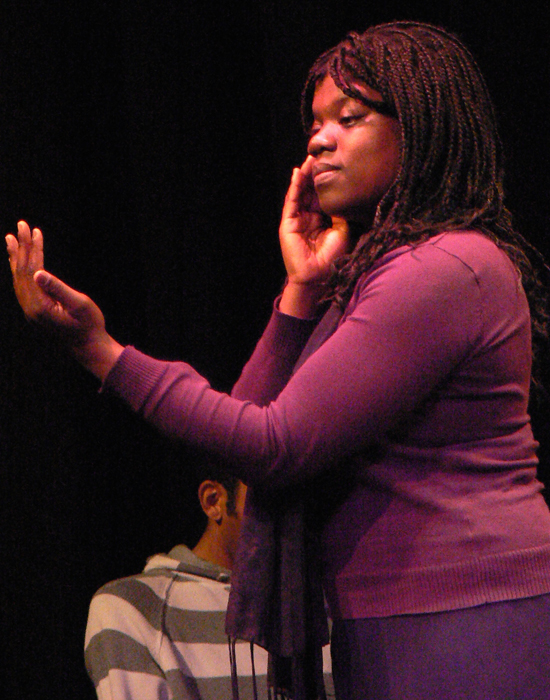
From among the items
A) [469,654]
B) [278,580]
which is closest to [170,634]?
[278,580]

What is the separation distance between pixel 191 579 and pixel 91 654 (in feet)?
1.01

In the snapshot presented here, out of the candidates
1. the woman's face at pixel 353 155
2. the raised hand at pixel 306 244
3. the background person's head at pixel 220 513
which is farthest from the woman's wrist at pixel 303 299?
the background person's head at pixel 220 513

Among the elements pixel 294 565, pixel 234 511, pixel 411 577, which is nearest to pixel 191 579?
pixel 234 511

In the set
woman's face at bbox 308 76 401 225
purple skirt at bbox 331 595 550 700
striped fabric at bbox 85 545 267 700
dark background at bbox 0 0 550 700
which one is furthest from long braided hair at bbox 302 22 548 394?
striped fabric at bbox 85 545 267 700

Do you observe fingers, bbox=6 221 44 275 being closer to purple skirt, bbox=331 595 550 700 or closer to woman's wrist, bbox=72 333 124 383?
woman's wrist, bbox=72 333 124 383

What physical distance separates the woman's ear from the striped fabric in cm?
15

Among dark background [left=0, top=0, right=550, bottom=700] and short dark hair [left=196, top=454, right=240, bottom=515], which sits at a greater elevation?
dark background [left=0, top=0, right=550, bottom=700]

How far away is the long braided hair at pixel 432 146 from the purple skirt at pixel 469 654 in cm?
39

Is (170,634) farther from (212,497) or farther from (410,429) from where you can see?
(410,429)

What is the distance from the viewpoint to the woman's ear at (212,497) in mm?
2074

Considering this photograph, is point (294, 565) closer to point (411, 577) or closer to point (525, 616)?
point (411, 577)

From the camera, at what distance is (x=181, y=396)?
0.86 meters

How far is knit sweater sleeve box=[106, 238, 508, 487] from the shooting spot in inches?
32.7

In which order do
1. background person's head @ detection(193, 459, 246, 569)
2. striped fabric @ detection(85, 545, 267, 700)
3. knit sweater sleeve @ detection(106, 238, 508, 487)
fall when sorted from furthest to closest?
background person's head @ detection(193, 459, 246, 569) < striped fabric @ detection(85, 545, 267, 700) < knit sweater sleeve @ detection(106, 238, 508, 487)
